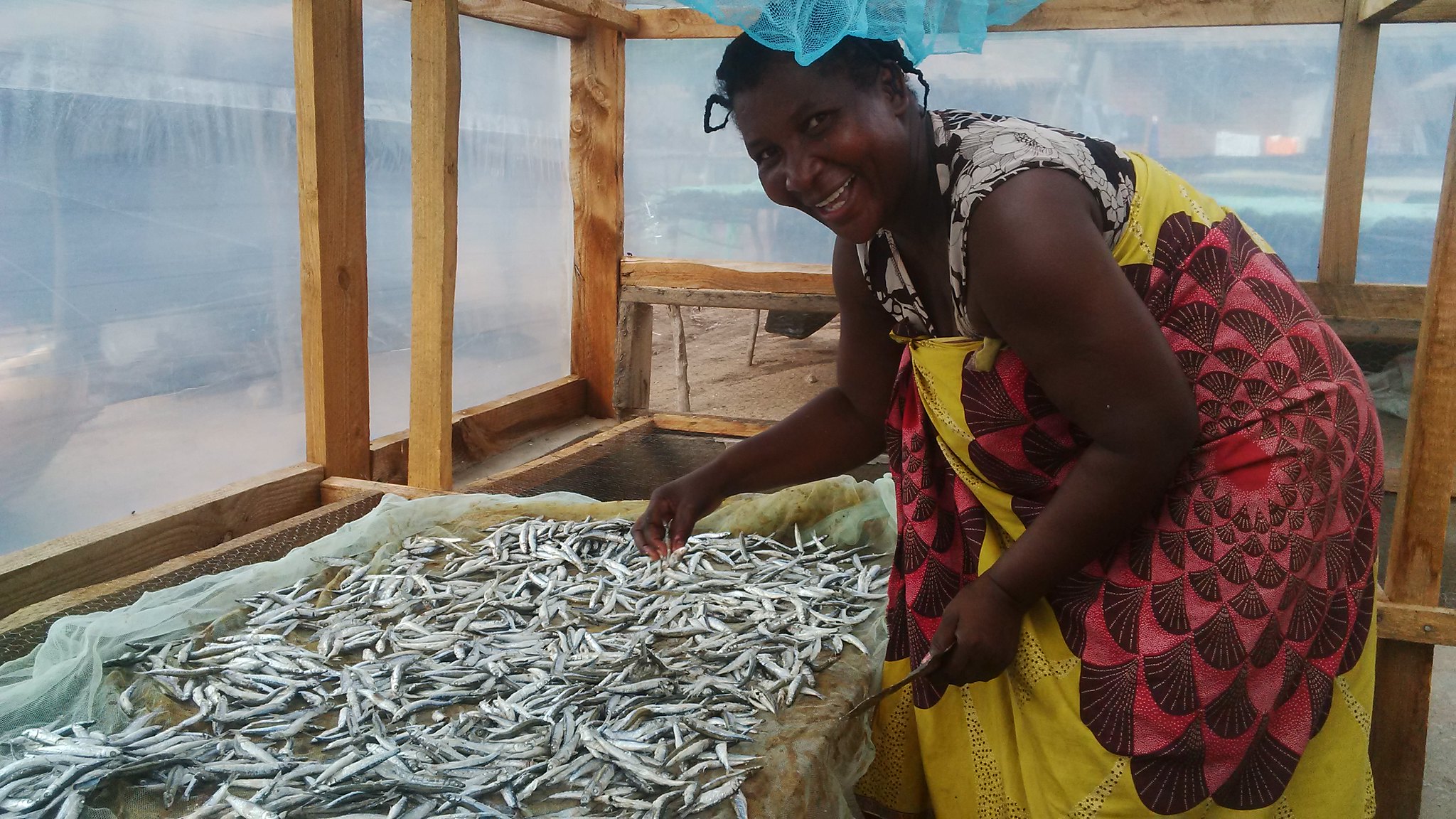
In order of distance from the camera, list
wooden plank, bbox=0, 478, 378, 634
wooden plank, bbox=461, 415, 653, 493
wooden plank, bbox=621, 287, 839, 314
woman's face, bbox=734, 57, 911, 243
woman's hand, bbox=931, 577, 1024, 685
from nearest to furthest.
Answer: woman's face, bbox=734, 57, 911, 243
woman's hand, bbox=931, 577, 1024, 685
wooden plank, bbox=0, 478, 378, 634
wooden plank, bbox=461, 415, 653, 493
wooden plank, bbox=621, 287, 839, 314

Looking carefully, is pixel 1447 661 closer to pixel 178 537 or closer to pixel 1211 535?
pixel 1211 535

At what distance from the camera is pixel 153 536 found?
11.1 ft

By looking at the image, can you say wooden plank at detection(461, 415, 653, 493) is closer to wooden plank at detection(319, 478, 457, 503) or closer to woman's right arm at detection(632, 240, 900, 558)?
wooden plank at detection(319, 478, 457, 503)

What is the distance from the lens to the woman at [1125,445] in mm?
1772

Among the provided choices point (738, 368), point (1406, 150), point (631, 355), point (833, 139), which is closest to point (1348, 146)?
point (1406, 150)

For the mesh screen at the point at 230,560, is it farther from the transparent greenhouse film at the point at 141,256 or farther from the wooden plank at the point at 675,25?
the wooden plank at the point at 675,25

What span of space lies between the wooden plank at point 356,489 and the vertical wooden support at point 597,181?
2.55m

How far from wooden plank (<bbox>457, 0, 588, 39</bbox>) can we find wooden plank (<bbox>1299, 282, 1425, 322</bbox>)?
163 inches

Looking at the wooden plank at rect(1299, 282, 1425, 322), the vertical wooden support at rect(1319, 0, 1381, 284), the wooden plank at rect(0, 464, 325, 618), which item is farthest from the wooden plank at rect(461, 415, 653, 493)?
the vertical wooden support at rect(1319, 0, 1381, 284)

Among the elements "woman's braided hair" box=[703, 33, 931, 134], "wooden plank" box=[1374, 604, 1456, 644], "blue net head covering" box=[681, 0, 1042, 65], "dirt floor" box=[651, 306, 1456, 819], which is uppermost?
"blue net head covering" box=[681, 0, 1042, 65]

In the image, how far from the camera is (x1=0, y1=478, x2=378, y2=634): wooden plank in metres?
2.76

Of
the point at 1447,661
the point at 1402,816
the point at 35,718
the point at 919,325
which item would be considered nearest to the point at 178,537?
the point at 35,718

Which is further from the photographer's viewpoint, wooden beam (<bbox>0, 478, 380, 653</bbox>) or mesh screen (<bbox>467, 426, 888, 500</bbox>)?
mesh screen (<bbox>467, 426, 888, 500</bbox>)

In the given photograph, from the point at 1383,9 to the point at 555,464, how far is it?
345cm
